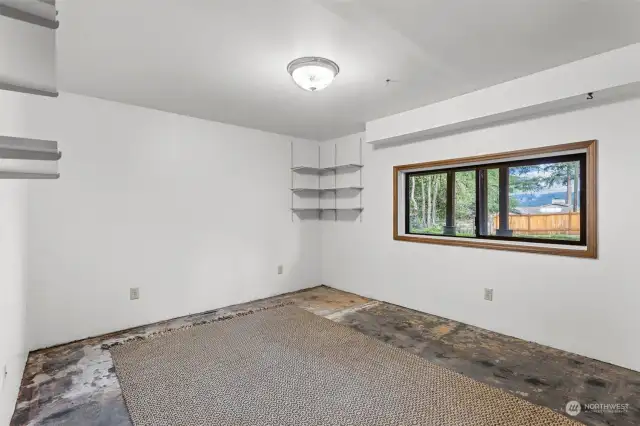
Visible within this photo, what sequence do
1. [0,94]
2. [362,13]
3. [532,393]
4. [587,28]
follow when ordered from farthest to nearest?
[532,393] < [587,28] < [362,13] < [0,94]

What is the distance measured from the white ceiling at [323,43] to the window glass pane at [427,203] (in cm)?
113

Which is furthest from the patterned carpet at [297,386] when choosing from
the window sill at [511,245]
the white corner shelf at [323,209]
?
the white corner shelf at [323,209]

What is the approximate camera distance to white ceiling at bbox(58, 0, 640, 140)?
1.76 m

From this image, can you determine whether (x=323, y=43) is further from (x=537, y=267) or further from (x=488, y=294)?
(x=488, y=294)

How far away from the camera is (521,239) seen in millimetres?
3193

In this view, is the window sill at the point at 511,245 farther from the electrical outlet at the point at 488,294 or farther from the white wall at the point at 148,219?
the white wall at the point at 148,219

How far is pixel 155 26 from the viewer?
1916mm

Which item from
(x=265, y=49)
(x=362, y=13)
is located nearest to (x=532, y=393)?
(x=362, y=13)

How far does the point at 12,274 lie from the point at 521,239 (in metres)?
4.06

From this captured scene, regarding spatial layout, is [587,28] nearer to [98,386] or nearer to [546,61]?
[546,61]

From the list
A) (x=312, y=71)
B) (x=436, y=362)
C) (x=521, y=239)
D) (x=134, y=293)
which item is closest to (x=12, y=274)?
(x=134, y=293)

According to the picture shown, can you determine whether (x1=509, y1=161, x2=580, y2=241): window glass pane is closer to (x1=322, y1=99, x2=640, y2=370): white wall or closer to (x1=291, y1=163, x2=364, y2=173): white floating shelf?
(x1=322, y1=99, x2=640, y2=370): white wall

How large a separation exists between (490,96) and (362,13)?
65.0 inches

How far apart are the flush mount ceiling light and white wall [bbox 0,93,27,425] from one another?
66.1 inches
